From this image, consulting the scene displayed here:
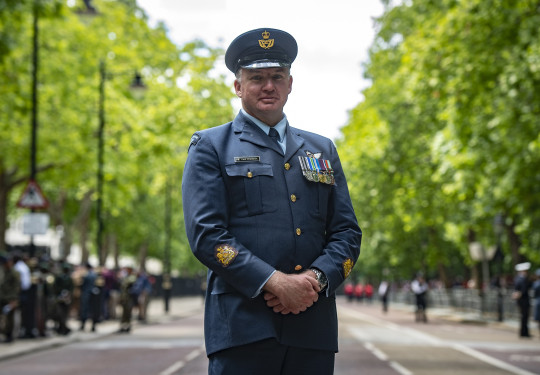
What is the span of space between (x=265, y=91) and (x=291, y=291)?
2.66ft

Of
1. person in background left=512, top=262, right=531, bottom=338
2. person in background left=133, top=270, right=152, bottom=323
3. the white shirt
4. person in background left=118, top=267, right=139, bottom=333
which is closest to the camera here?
the white shirt

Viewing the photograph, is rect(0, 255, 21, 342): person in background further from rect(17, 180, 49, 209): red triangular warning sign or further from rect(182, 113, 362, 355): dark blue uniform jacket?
rect(182, 113, 362, 355): dark blue uniform jacket

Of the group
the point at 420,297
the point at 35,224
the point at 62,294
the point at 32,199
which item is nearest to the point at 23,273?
the point at 35,224

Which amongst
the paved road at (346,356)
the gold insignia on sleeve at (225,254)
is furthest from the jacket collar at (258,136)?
the paved road at (346,356)

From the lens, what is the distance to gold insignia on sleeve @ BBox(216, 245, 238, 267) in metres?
3.21

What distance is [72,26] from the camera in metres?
31.2

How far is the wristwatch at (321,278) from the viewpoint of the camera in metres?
3.26

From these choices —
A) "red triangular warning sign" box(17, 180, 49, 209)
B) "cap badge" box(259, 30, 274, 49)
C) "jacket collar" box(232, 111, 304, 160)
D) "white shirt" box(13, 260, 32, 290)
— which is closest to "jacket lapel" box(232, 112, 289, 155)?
"jacket collar" box(232, 111, 304, 160)

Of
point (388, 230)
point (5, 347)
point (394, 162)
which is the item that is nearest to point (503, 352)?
point (5, 347)

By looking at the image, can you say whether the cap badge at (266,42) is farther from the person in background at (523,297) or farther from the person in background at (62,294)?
the person in background at (523,297)

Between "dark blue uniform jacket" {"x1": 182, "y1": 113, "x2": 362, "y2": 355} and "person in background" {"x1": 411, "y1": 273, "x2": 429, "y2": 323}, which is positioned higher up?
"dark blue uniform jacket" {"x1": 182, "y1": 113, "x2": 362, "y2": 355}

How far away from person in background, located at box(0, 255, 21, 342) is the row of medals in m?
16.7

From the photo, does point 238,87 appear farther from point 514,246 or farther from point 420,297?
point 514,246

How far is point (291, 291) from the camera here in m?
3.16
